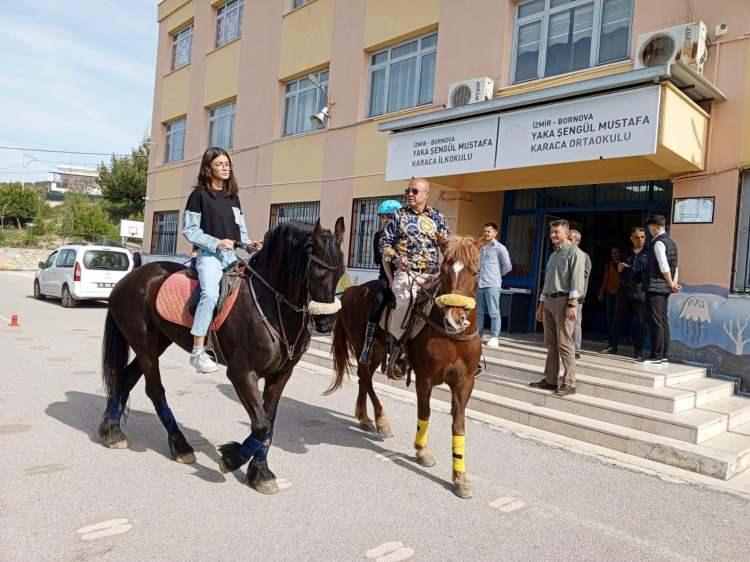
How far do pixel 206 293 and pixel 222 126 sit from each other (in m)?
15.4

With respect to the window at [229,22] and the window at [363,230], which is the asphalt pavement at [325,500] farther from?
the window at [229,22]

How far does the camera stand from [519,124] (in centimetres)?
813

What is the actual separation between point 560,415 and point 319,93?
36.3 feet

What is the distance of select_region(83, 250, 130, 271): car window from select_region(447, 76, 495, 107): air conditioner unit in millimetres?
10708

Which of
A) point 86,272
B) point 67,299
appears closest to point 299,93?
point 86,272

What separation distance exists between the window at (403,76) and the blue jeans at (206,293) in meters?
8.52

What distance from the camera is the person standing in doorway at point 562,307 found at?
6.23 meters

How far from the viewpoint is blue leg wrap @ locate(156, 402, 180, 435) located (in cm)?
447

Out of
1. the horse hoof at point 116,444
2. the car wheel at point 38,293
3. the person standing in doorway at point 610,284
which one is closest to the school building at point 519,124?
the person standing in doorway at point 610,284

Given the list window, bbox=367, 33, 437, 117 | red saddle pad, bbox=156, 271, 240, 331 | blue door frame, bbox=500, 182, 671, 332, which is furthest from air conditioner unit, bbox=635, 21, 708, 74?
red saddle pad, bbox=156, 271, 240, 331

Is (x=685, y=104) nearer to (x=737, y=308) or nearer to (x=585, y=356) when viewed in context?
(x=737, y=308)

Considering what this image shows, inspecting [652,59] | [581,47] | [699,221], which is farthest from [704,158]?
[581,47]

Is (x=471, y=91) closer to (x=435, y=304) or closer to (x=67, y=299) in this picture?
(x=435, y=304)

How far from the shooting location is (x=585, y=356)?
7738 mm
